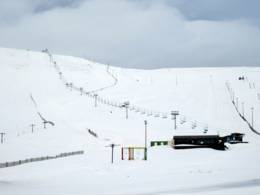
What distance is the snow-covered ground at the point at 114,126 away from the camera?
67.0 ft

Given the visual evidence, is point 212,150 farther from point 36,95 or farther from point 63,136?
point 36,95

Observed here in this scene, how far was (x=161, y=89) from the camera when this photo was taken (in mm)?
107375

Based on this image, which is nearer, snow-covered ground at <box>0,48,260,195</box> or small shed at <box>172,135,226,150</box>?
snow-covered ground at <box>0,48,260,195</box>

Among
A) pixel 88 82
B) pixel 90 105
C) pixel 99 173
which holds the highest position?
pixel 88 82

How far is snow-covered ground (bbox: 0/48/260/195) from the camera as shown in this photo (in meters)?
20.4

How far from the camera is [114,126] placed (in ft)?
207

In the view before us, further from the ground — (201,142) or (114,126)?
(114,126)

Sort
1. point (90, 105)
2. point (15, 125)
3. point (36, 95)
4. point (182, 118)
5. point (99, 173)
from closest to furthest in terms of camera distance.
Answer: point (99, 173) < point (15, 125) < point (182, 118) < point (90, 105) < point (36, 95)

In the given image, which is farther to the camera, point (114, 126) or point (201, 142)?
point (114, 126)

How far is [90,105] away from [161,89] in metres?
31.0

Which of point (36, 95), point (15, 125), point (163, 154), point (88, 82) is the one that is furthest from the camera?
point (88, 82)

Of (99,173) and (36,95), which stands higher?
(36,95)

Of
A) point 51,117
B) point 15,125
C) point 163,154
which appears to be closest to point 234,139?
point 163,154

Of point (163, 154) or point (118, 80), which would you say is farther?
point (118, 80)
